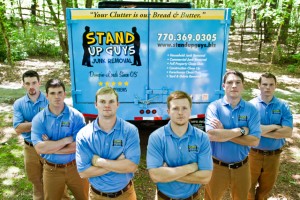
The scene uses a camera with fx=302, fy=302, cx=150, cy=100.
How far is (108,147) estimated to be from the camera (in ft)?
10.3

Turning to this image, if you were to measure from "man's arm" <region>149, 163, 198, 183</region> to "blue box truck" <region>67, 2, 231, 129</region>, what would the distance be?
2736mm

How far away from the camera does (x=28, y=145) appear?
13.9 ft

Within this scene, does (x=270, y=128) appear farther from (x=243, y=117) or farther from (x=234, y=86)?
(x=234, y=86)

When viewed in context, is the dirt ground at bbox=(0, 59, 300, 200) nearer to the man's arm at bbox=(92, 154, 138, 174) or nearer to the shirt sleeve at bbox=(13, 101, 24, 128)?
Result: the man's arm at bbox=(92, 154, 138, 174)

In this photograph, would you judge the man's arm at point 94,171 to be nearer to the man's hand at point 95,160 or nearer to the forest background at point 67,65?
the man's hand at point 95,160

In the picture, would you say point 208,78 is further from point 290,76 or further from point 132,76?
point 290,76

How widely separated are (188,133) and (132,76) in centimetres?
268

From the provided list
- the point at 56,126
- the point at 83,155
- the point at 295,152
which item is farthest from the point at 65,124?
the point at 295,152

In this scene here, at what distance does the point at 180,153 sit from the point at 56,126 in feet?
5.31

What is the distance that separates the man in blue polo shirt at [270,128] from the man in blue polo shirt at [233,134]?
42 cm

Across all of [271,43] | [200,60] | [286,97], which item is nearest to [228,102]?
[200,60]

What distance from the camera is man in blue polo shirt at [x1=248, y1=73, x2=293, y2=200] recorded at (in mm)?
3939

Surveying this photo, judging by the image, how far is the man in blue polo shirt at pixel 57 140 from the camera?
359 cm

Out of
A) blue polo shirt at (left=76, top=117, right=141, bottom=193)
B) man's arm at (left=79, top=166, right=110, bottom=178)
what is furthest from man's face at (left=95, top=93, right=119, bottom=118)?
man's arm at (left=79, top=166, right=110, bottom=178)
